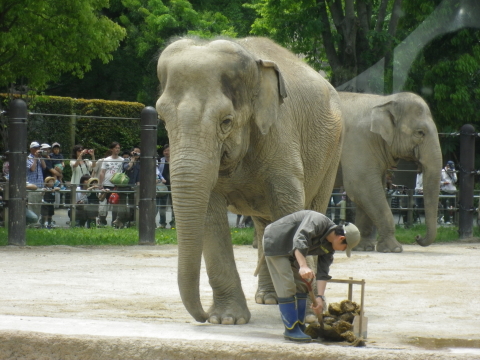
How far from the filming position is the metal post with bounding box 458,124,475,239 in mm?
15945

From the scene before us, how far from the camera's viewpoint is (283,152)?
23.5ft

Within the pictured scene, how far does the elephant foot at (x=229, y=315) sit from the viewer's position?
6855mm

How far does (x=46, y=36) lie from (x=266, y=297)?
10025mm

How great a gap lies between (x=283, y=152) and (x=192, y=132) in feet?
3.63

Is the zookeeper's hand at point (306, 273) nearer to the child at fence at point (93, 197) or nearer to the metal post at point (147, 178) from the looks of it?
the metal post at point (147, 178)

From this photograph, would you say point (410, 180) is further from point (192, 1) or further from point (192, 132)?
point (192, 1)

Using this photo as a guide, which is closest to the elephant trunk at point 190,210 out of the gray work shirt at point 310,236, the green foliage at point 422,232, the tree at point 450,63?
the gray work shirt at point 310,236

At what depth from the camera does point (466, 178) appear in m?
16.1

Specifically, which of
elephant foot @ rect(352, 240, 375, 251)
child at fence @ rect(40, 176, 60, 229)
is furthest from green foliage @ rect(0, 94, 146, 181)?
elephant foot @ rect(352, 240, 375, 251)

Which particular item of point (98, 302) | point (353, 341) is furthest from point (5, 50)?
point (353, 341)

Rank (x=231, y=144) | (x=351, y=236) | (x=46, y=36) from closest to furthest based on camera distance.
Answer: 1. (x=351, y=236)
2. (x=231, y=144)
3. (x=46, y=36)

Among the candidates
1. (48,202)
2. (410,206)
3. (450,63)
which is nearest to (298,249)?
(48,202)

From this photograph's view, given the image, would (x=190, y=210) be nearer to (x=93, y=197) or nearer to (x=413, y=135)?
(x=413, y=135)

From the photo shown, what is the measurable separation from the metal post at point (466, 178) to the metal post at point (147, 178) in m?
5.29
